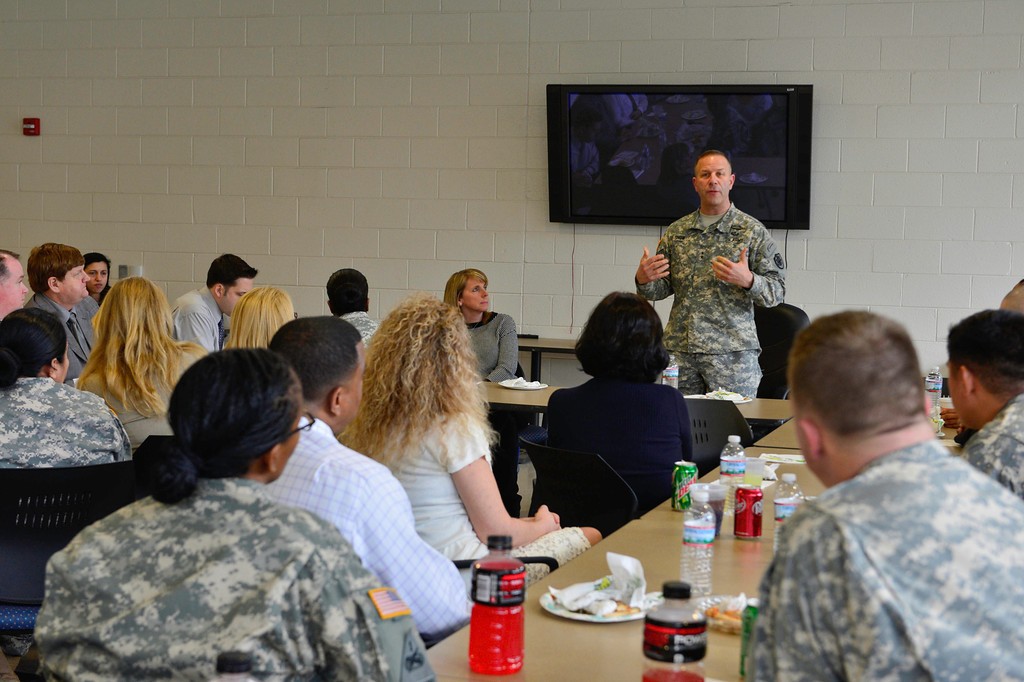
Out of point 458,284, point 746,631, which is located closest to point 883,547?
point 746,631

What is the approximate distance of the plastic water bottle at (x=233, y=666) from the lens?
1422mm

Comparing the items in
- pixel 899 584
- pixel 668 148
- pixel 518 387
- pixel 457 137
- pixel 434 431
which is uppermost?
pixel 457 137

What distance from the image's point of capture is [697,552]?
2.30 m

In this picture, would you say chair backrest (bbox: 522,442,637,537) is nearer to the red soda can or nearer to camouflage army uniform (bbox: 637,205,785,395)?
the red soda can

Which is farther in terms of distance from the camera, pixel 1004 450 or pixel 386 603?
pixel 1004 450

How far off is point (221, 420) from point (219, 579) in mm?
221

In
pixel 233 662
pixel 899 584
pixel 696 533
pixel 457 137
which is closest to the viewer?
pixel 899 584

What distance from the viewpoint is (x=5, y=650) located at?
3807mm

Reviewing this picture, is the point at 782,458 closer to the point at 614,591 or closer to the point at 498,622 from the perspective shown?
the point at 614,591

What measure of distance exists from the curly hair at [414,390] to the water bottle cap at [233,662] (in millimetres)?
1269

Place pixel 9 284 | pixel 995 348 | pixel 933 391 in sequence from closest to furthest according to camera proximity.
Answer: pixel 995 348, pixel 933 391, pixel 9 284

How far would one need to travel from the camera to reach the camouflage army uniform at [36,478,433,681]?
151 centimetres

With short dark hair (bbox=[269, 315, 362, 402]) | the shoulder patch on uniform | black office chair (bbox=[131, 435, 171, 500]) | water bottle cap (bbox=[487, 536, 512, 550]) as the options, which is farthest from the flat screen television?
the shoulder patch on uniform

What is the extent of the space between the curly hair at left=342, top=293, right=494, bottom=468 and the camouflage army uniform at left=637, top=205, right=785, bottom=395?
2669 millimetres
